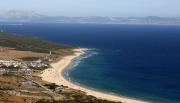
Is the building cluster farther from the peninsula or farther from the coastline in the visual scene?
the coastline

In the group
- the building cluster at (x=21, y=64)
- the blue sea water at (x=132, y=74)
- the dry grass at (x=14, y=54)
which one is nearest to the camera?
the blue sea water at (x=132, y=74)

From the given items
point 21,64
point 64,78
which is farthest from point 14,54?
point 64,78

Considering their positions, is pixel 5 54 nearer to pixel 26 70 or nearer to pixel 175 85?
pixel 26 70

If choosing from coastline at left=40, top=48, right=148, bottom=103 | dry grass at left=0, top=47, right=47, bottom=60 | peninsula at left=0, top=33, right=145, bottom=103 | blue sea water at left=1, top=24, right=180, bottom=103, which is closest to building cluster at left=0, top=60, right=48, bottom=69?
peninsula at left=0, top=33, right=145, bottom=103

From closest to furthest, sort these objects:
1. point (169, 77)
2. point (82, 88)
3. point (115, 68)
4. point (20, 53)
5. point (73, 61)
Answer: point (82, 88) → point (169, 77) → point (115, 68) → point (73, 61) → point (20, 53)

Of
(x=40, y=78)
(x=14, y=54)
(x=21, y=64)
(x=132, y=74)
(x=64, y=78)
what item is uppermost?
(x=14, y=54)

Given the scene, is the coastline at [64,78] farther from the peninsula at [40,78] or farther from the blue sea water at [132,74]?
the blue sea water at [132,74]

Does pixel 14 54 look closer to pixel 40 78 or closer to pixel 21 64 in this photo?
pixel 21 64

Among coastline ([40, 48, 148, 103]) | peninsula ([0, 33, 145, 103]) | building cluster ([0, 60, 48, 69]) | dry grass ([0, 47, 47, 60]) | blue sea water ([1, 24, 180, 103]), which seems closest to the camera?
peninsula ([0, 33, 145, 103])

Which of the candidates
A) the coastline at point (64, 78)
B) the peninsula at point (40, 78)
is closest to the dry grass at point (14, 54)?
the peninsula at point (40, 78)

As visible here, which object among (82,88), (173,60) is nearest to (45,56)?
(173,60)

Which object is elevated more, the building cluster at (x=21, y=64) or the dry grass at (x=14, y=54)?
the dry grass at (x=14, y=54)
